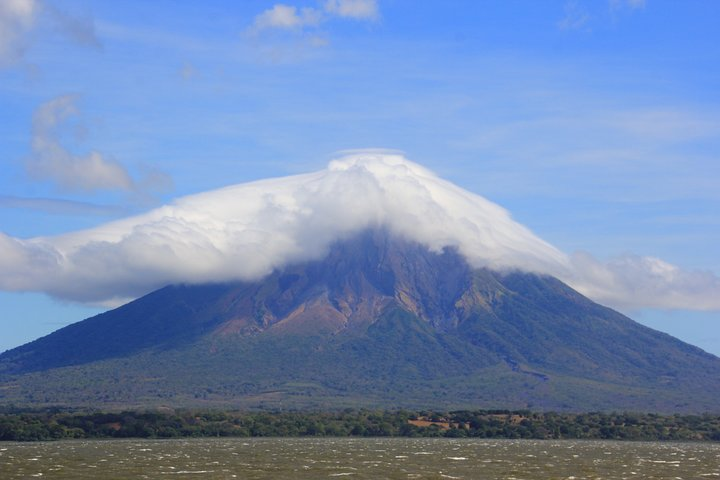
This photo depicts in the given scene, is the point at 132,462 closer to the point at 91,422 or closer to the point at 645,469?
the point at 645,469

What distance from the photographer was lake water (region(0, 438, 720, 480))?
110000 millimetres

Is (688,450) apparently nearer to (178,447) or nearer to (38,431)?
(178,447)

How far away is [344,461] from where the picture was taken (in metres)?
129

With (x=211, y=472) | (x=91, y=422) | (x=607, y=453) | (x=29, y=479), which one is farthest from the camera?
(x=91, y=422)

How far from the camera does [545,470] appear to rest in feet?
390

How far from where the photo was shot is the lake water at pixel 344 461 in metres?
110

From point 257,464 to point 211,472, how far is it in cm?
1231

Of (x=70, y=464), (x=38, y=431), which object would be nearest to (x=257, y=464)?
(x=70, y=464)

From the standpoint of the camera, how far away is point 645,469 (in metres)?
123

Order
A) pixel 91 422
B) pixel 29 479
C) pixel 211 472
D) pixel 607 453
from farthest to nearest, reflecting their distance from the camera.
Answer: pixel 91 422
pixel 607 453
pixel 211 472
pixel 29 479

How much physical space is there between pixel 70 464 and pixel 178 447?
42.1m

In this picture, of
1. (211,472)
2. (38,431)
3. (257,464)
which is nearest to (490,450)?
(257,464)

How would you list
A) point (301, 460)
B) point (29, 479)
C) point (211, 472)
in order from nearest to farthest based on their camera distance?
1. point (29, 479)
2. point (211, 472)
3. point (301, 460)

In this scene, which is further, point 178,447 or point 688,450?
point 688,450
